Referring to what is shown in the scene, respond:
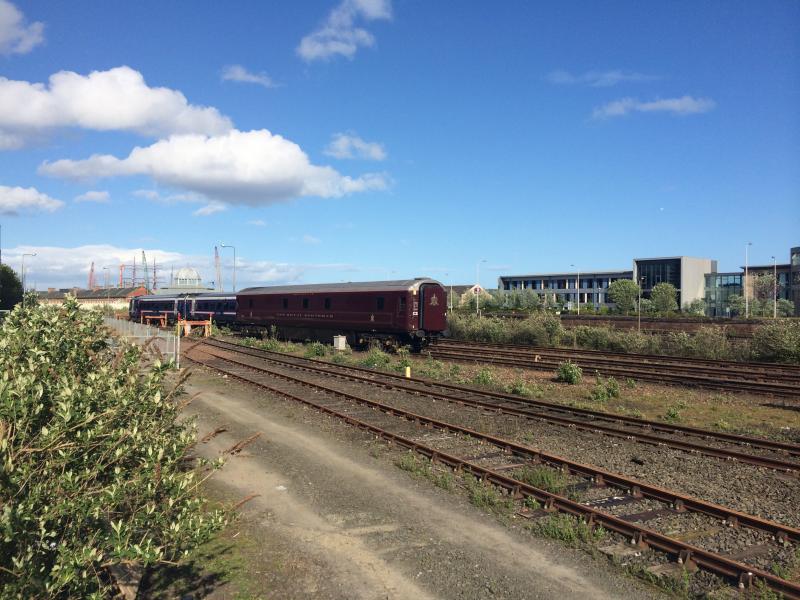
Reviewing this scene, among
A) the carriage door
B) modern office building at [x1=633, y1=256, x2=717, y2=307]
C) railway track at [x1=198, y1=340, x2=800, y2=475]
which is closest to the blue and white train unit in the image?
the carriage door

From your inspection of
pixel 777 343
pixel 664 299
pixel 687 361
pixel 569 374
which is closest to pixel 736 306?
pixel 664 299

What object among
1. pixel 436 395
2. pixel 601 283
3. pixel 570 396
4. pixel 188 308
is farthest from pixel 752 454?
pixel 601 283

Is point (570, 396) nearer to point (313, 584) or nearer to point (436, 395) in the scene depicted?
point (436, 395)

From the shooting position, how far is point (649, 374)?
2209 centimetres

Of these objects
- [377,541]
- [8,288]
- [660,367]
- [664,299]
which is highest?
[8,288]

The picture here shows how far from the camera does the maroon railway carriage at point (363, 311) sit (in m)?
28.6

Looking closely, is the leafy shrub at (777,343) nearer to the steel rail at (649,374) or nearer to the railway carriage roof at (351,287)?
the steel rail at (649,374)

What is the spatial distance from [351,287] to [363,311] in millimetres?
2012

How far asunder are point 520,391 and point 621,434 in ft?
18.9

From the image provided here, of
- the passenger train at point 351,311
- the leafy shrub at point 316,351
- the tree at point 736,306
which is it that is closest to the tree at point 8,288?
the passenger train at point 351,311

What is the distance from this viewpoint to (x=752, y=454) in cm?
1125

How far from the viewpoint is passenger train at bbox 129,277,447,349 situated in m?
28.7

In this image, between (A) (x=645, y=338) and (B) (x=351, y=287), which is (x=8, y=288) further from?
(A) (x=645, y=338)

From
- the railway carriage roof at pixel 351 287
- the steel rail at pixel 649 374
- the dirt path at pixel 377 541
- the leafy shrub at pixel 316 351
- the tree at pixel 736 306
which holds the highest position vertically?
the railway carriage roof at pixel 351 287
